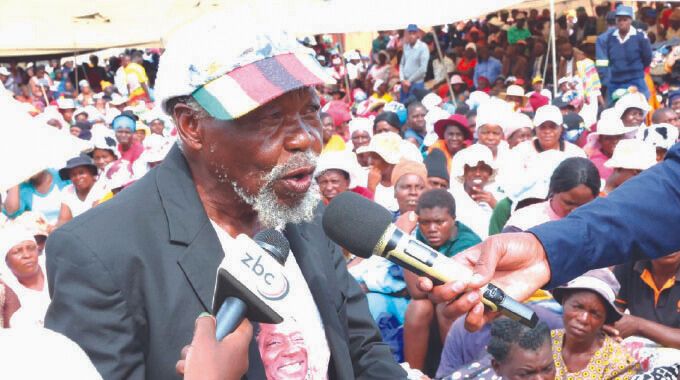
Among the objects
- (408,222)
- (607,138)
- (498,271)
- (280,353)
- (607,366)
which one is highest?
(498,271)

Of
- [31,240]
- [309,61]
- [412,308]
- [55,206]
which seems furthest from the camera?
[55,206]

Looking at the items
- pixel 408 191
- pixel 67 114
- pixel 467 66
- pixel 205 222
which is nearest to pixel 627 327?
pixel 408 191

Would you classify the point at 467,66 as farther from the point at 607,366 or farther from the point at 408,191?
the point at 607,366

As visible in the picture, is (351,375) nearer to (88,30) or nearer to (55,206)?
(55,206)

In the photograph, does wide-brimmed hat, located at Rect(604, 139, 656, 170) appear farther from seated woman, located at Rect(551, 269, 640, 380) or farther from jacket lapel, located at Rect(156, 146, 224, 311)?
jacket lapel, located at Rect(156, 146, 224, 311)

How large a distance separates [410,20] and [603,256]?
398 inches

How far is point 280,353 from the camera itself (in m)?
2.34

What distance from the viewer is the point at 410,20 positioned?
1229cm

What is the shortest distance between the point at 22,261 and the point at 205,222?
446 centimetres

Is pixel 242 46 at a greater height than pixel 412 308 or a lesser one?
greater

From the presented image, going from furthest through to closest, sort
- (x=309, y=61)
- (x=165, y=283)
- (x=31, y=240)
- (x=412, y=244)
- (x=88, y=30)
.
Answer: (x=88, y=30) < (x=31, y=240) < (x=309, y=61) < (x=165, y=283) < (x=412, y=244)

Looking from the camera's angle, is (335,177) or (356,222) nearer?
(356,222)

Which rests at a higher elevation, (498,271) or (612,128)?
(498,271)

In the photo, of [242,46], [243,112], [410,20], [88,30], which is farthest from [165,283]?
[88,30]
